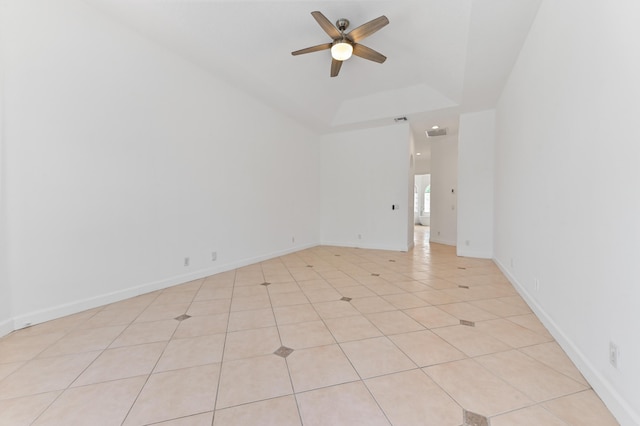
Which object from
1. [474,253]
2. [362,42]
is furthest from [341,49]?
[474,253]

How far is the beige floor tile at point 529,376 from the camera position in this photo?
1.44 meters

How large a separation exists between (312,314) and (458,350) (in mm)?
1255

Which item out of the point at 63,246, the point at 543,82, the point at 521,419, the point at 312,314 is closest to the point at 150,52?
the point at 63,246

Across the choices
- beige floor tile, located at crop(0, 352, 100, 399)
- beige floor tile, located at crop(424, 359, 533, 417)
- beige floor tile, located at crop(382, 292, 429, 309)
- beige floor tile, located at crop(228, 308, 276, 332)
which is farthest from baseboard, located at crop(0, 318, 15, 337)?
beige floor tile, located at crop(382, 292, 429, 309)

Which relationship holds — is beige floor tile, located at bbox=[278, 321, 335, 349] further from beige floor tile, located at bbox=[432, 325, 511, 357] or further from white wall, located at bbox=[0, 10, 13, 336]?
white wall, located at bbox=[0, 10, 13, 336]

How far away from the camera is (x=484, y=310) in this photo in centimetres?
257

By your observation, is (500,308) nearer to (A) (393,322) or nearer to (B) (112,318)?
(A) (393,322)

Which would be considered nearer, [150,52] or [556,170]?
[556,170]

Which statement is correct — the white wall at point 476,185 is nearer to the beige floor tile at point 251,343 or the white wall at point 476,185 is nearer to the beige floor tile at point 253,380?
the beige floor tile at point 251,343

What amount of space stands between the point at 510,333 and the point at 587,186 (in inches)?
50.4

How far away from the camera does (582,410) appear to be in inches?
51.5

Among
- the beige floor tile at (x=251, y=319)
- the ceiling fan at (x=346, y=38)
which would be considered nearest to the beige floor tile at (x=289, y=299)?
the beige floor tile at (x=251, y=319)

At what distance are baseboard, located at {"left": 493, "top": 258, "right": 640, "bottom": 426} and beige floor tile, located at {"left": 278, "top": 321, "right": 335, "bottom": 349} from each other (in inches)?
60.8

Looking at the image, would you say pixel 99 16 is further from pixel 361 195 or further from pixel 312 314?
pixel 361 195
